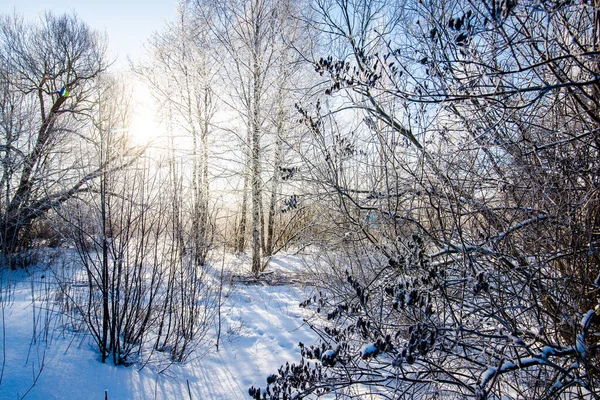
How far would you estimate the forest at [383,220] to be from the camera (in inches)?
68.7

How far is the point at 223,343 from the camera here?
151 inches

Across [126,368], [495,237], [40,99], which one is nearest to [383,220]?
[495,237]

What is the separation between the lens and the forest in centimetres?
175

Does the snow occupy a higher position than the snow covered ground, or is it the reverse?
the snow

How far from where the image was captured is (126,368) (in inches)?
111

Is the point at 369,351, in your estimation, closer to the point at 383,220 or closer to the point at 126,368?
the point at 383,220

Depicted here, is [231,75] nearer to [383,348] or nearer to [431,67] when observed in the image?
[431,67]

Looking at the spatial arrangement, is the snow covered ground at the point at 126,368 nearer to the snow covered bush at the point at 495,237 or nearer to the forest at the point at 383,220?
the forest at the point at 383,220

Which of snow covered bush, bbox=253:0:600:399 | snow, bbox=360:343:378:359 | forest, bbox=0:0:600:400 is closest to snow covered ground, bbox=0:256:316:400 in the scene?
forest, bbox=0:0:600:400

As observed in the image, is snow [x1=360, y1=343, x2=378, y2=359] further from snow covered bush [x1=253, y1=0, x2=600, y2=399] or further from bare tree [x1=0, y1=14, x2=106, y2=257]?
bare tree [x1=0, y1=14, x2=106, y2=257]

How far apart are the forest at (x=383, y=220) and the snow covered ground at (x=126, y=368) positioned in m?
0.04

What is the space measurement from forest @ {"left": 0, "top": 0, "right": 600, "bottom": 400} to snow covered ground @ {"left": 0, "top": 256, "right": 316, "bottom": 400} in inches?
1.7

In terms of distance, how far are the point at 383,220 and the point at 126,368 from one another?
2.53 m

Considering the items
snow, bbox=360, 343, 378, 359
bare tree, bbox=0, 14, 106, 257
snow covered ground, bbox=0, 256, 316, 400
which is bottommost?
snow covered ground, bbox=0, 256, 316, 400
